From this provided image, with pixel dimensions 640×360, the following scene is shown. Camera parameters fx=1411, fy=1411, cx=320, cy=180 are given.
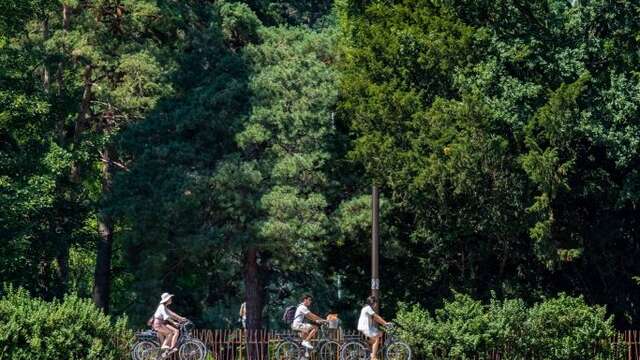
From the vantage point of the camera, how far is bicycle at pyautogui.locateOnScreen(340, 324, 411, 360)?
29.8 m

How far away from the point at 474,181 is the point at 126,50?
1266 cm

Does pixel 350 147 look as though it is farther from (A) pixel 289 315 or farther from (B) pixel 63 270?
(B) pixel 63 270

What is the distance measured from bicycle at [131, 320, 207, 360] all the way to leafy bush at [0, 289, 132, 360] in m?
0.77

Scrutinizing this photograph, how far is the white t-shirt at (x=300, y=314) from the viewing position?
101 feet

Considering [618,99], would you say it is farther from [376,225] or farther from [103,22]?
[103,22]

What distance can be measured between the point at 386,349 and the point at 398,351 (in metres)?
0.34

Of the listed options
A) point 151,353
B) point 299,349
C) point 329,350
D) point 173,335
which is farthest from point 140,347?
point 329,350

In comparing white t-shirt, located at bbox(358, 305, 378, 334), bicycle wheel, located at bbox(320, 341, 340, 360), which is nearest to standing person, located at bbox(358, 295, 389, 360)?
white t-shirt, located at bbox(358, 305, 378, 334)

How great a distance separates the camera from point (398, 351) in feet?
98.0

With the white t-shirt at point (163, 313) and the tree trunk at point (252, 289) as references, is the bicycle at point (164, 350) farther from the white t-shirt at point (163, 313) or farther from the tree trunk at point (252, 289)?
the tree trunk at point (252, 289)

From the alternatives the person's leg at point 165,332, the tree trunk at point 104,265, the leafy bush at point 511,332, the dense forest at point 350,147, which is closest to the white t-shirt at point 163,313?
the person's leg at point 165,332

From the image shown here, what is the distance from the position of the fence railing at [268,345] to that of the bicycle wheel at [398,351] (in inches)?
24.3

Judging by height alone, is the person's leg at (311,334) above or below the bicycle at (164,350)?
above

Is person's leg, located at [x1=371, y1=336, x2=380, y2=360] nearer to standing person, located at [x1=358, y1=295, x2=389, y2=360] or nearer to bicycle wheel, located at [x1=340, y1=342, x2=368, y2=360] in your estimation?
standing person, located at [x1=358, y1=295, x2=389, y2=360]
